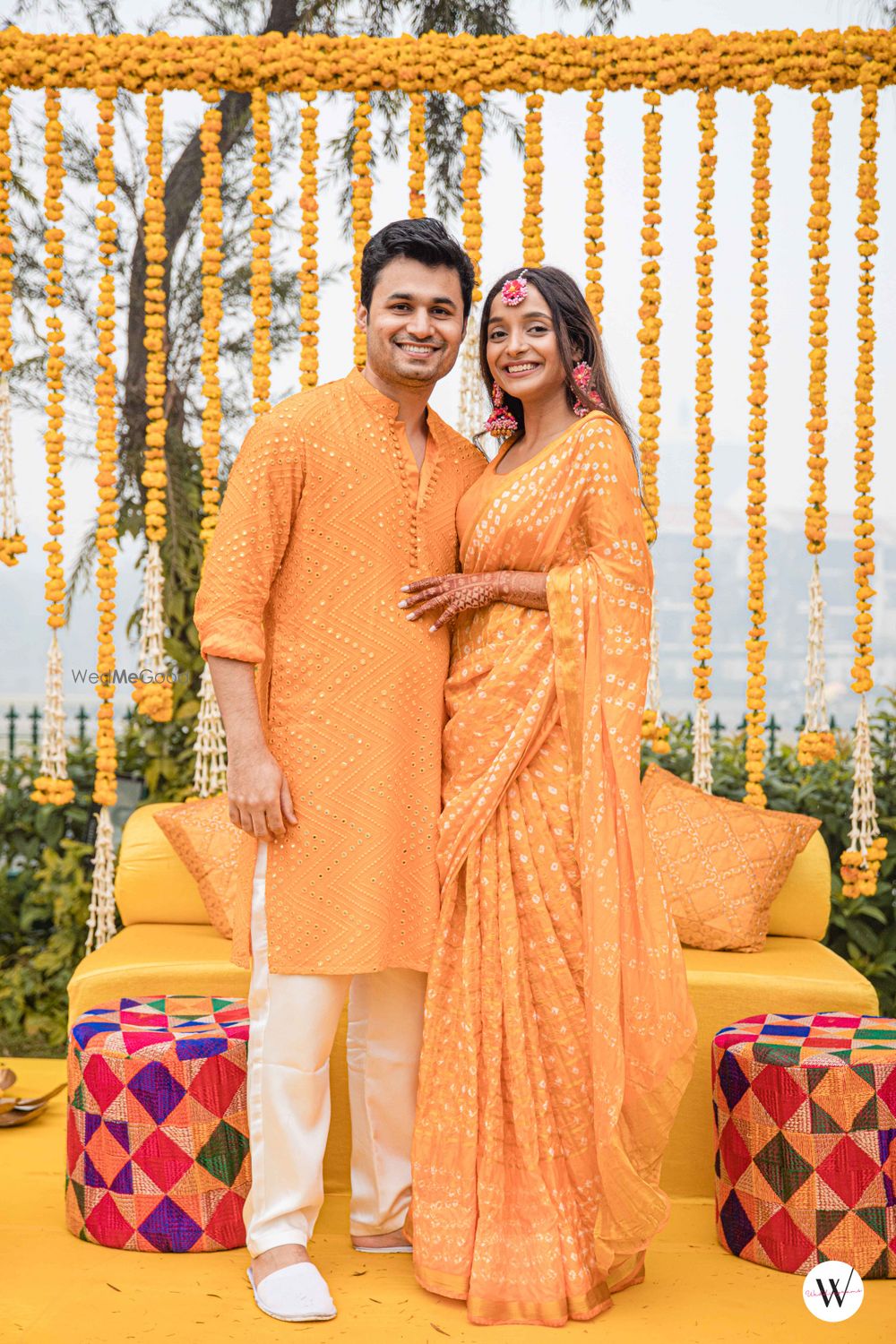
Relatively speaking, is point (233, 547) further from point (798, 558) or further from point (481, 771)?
point (798, 558)

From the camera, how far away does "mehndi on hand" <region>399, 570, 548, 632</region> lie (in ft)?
7.59

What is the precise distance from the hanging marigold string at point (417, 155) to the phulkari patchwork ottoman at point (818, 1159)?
210cm

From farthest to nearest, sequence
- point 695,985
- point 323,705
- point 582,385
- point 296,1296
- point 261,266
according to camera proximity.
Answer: point 261,266
point 695,985
point 582,385
point 323,705
point 296,1296

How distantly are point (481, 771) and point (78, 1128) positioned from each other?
107 centimetres

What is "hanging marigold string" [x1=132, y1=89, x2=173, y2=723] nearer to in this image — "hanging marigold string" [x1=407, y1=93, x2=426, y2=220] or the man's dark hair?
"hanging marigold string" [x1=407, y1=93, x2=426, y2=220]

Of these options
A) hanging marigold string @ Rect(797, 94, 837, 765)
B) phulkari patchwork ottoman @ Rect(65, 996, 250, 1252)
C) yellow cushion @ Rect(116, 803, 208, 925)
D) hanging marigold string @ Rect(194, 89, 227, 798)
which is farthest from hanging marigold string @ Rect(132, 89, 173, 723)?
hanging marigold string @ Rect(797, 94, 837, 765)

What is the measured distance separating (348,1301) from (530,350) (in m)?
1.74

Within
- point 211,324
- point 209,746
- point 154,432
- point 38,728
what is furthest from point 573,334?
point 38,728

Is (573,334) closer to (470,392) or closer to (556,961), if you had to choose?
(470,392)

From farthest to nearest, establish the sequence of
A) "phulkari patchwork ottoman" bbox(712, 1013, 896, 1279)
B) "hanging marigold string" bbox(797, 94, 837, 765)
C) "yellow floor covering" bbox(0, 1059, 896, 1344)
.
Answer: "hanging marigold string" bbox(797, 94, 837, 765)
"phulkari patchwork ottoman" bbox(712, 1013, 896, 1279)
"yellow floor covering" bbox(0, 1059, 896, 1344)

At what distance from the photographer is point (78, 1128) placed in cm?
249

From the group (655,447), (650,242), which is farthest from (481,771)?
(650,242)

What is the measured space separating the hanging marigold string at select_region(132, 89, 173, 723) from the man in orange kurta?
0.99 meters

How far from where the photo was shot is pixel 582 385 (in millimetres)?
2383
